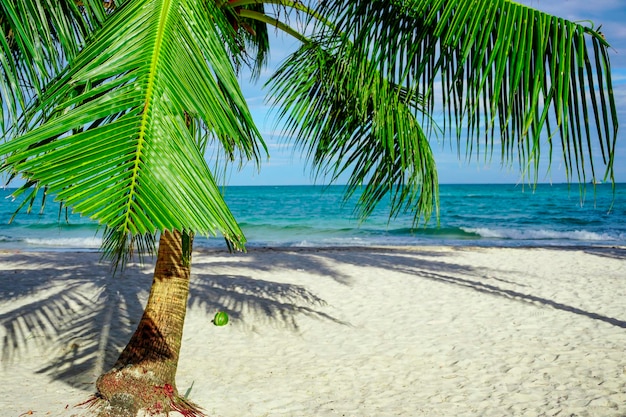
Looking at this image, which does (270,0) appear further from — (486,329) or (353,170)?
(486,329)

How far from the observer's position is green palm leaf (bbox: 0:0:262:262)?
1174 mm

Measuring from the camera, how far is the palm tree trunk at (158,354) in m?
3.36

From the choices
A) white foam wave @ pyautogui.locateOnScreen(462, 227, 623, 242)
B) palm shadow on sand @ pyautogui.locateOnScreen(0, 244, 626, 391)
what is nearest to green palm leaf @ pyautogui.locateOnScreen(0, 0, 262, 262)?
palm shadow on sand @ pyautogui.locateOnScreen(0, 244, 626, 391)

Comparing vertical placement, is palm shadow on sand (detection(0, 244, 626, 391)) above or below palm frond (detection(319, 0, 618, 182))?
below

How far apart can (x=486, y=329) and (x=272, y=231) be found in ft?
59.3

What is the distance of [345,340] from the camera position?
5.23 meters

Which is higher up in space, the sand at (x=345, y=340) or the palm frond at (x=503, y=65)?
→ the palm frond at (x=503, y=65)

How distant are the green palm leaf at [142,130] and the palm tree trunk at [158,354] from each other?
1.77 metres

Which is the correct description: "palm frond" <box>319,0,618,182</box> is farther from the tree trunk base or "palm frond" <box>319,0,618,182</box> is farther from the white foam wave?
the white foam wave

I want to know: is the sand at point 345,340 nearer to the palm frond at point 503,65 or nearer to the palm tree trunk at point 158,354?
the palm tree trunk at point 158,354

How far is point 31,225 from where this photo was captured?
75.1 feet

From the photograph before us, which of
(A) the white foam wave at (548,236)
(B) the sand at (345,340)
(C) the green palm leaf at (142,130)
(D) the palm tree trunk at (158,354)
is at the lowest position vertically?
(A) the white foam wave at (548,236)

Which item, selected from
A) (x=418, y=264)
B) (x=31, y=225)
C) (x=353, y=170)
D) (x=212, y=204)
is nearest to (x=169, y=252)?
(x=353, y=170)

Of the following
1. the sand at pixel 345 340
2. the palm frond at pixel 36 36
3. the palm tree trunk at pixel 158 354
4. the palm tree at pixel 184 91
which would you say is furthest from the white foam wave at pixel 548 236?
the palm frond at pixel 36 36
